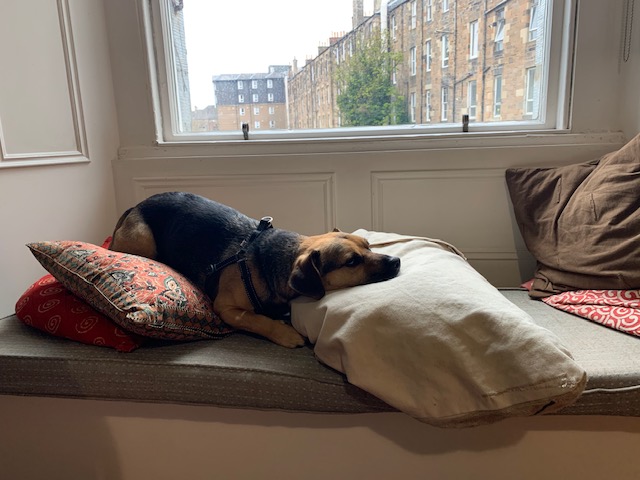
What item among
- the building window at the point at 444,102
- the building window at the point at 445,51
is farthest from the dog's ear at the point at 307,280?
the building window at the point at 445,51

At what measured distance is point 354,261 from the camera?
144cm

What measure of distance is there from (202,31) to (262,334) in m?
1.62

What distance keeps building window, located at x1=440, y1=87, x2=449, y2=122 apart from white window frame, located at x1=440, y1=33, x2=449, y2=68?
113 millimetres

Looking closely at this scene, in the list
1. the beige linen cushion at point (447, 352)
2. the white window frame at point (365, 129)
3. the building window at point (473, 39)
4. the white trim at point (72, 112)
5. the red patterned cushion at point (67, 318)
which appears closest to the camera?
the beige linen cushion at point (447, 352)

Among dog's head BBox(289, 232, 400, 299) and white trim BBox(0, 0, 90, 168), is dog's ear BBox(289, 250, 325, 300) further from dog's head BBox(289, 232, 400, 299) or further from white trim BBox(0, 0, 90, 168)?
white trim BBox(0, 0, 90, 168)

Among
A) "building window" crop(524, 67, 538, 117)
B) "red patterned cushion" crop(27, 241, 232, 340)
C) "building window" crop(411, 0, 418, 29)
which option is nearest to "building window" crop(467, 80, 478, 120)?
"building window" crop(524, 67, 538, 117)

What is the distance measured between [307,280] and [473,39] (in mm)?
1509

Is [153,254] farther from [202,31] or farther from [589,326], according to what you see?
[589,326]

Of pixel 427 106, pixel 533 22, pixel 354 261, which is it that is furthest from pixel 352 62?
pixel 354 261

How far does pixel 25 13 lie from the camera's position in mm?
1789

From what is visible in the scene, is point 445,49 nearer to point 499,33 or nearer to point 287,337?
point 499,33

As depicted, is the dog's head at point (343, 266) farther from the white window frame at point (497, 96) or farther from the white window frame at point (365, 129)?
the white window frame at point (497, 96)

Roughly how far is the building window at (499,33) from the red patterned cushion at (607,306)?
118 centimetres

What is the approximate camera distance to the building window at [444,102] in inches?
87.5
